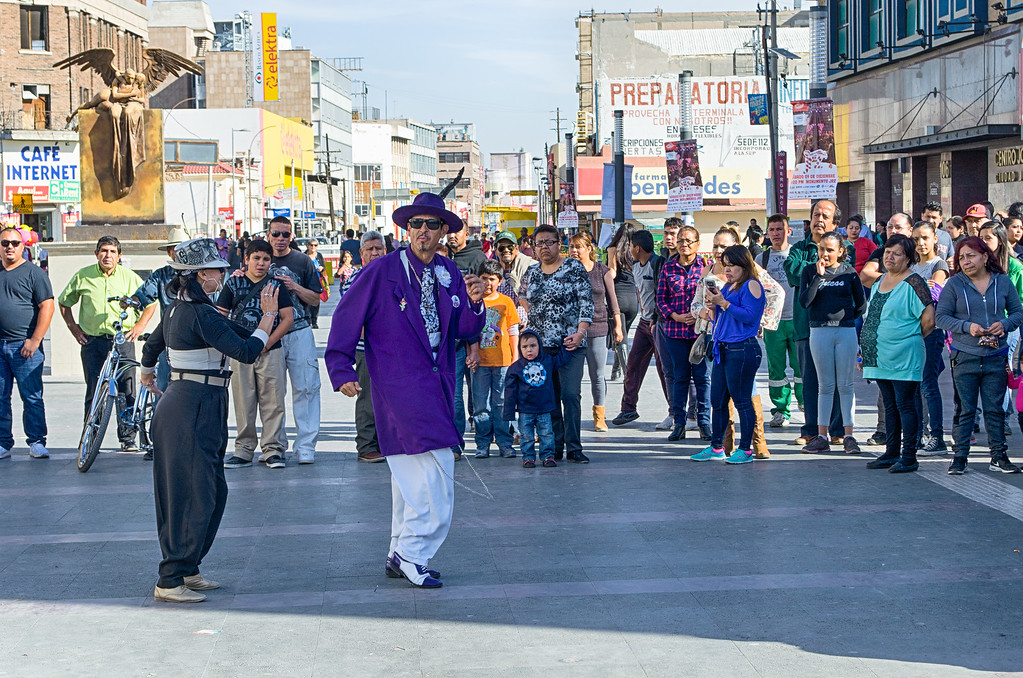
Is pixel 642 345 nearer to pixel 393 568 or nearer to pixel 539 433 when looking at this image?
pixel 539 433

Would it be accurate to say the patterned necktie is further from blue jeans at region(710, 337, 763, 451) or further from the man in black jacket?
the man in black jacket

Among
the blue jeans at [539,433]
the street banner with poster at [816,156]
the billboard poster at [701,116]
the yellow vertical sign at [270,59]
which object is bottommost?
the blue jeans at [539,433]

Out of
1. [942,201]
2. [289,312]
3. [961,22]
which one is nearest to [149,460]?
[289,312]

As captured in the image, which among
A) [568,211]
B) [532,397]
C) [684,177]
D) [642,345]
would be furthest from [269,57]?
[532,397]

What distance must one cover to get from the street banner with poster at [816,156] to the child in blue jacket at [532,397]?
745cm

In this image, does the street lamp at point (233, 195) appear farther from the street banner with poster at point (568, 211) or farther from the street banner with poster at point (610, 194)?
the street banner with poster at point (610, 194)

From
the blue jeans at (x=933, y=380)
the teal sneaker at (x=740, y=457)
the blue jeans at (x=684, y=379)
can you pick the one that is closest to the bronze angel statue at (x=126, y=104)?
the blue jeans at (x=684, y=379)

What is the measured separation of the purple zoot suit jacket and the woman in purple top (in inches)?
146

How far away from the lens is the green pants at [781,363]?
1175 centimetres

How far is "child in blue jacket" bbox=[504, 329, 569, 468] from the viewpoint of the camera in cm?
1007

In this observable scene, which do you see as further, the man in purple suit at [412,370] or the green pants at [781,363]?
the green pants at [781,363]

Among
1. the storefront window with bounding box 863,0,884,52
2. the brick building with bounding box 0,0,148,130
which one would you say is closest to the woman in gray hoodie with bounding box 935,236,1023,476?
the storefront window with bounding box 863,0,884,52

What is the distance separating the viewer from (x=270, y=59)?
11056 cm

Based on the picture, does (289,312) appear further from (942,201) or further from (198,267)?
(942,201)
